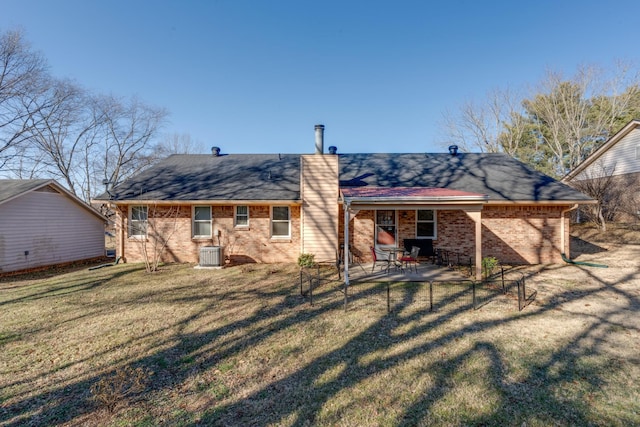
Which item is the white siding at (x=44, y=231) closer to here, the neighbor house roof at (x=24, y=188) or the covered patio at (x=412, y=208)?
the neighbor house roof at (x=24, y=188)

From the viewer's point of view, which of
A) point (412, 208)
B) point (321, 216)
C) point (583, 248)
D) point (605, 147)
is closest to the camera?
point (412, 208)

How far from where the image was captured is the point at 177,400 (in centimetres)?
343

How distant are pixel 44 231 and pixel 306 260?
1112 centimetres

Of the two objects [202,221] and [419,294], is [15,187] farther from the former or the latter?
[419,294]

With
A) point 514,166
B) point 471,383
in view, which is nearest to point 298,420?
point 471,383

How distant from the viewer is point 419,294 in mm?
7453

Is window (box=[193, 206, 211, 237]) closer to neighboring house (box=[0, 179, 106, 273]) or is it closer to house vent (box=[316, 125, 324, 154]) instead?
house vent (box=[316, 125, 324, 154])

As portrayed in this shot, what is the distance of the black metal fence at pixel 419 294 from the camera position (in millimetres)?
6566

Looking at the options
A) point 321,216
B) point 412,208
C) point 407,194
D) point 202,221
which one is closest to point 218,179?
point 202,221

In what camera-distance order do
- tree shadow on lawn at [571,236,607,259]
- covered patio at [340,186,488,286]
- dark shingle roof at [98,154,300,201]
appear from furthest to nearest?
tree shadow on lawn at [571,236,607,259] < dark shingle roof at [98,154,300,201] < covered patio at [340,186,488,286]

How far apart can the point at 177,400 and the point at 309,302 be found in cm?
380

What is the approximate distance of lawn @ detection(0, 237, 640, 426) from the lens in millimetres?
3195

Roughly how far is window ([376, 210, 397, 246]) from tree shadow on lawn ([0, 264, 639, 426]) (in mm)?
5515

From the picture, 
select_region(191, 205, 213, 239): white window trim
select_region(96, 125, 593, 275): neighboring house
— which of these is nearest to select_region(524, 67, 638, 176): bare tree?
select_region(96, 125, 593, 275): neighboring house
